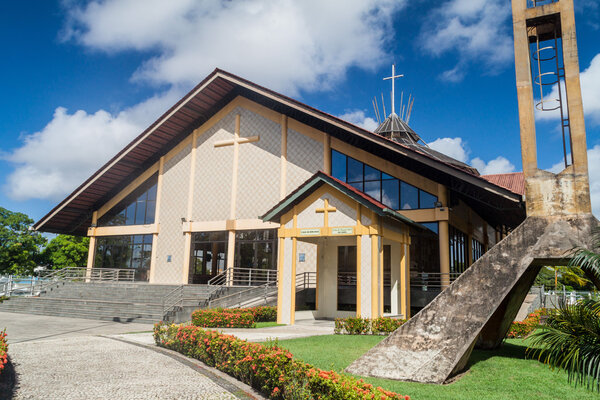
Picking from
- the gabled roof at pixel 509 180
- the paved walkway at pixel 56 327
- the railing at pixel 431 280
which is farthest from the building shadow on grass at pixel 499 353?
the gabled roof at pixel 509 180

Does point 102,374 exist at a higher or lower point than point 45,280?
lower

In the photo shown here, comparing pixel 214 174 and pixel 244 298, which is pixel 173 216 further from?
pixel 244 298

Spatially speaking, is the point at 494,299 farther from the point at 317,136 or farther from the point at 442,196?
the point at 317,136

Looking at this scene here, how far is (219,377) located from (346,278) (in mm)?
13670

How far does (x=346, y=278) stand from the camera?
20.9 metres

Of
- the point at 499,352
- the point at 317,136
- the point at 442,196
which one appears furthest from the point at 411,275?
the point at 499,352

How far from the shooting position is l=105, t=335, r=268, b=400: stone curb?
6.61 meters

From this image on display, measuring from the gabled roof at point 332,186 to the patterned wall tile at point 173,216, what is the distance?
445 inches

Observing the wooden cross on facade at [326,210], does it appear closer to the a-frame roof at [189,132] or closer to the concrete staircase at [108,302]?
the a-frame roof at [189,132]

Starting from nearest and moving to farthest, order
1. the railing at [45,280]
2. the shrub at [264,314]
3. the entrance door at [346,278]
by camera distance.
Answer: the shrub at [264,314] → the entrance door at [346,278] → the railing at [45,280]

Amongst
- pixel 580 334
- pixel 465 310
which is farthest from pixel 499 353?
pixel 580 334

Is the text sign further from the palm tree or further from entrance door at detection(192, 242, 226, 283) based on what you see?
entrance door at detection(192, 242, 226, 283)

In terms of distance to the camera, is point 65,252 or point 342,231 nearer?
point 342,231

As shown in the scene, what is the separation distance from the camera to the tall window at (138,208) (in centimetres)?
2797
